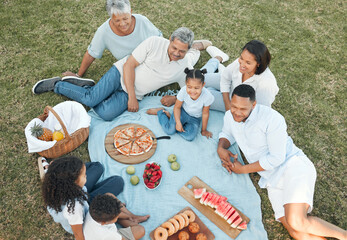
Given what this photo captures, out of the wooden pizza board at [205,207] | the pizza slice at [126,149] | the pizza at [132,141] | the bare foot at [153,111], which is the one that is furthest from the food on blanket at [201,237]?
the bare foot at [153,111]

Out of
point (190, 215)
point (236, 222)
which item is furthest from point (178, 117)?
point (236, 222)

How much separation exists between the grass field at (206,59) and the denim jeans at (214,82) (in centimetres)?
49

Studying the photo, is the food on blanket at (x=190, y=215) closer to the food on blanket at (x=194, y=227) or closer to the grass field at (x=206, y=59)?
the food on blanket at (x=194, y=227)

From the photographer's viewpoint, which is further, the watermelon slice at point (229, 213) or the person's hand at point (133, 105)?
the person's hand at point (133, 105)

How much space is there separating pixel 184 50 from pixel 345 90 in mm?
3630

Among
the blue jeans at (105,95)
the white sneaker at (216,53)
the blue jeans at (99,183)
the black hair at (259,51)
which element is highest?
the black hair at (259,51)

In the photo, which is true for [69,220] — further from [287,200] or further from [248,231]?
[287,200]

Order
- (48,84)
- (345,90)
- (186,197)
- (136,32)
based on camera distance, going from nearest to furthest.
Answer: (186,197), (136,32), (48,84), (345,90)

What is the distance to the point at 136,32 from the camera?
4.76 metres

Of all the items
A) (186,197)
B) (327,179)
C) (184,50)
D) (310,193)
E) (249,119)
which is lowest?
(186,197)

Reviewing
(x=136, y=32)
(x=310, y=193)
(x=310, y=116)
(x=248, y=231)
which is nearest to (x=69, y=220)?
(x=248, y=231)

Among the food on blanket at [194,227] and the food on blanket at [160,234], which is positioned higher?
the food on blanket at [194,227]

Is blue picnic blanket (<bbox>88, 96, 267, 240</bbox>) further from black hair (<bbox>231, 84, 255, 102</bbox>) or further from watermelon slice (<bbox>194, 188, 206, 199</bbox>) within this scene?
black hair (<bbox>231, 84, 255, 102</bbox>)

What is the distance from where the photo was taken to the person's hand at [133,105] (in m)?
4.88
